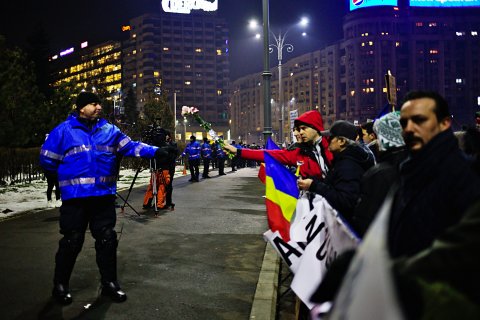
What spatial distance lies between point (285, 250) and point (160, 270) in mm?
2800

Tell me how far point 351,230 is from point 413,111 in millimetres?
1067

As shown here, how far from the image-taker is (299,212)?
12.8 feet

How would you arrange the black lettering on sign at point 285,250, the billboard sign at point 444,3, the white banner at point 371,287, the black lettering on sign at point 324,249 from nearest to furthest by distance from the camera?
1. the white banner at point 371,287
2. the black lettering on sign at point 324,249
3. the black lettering on sign at point 285,250
4. the billboard sign at point 444,3

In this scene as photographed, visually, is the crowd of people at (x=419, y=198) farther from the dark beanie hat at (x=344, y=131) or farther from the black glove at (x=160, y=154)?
the black glove at (x=160, y=154)

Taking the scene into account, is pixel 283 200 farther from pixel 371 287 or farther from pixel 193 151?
pixel 193 151

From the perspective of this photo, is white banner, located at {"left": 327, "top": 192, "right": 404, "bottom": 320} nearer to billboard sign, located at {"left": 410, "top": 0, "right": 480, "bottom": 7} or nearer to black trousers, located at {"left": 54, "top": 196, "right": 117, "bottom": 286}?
black trousers, located at {"left": 54, "top": 196, "right": 117, "bottom": 286}

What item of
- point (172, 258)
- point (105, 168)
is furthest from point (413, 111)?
point (172, 258)

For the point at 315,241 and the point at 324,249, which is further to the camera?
the point at 315,241

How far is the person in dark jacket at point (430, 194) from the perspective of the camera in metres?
1.83

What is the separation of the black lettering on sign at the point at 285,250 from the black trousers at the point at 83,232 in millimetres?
1888

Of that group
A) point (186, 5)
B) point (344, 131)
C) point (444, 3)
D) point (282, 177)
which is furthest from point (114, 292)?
point (186, 5)

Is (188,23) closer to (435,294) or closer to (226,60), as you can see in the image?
(226,60)

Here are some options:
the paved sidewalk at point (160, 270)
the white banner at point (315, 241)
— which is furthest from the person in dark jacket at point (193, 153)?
the white banner at point (315, 241)

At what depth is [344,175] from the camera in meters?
3.75
